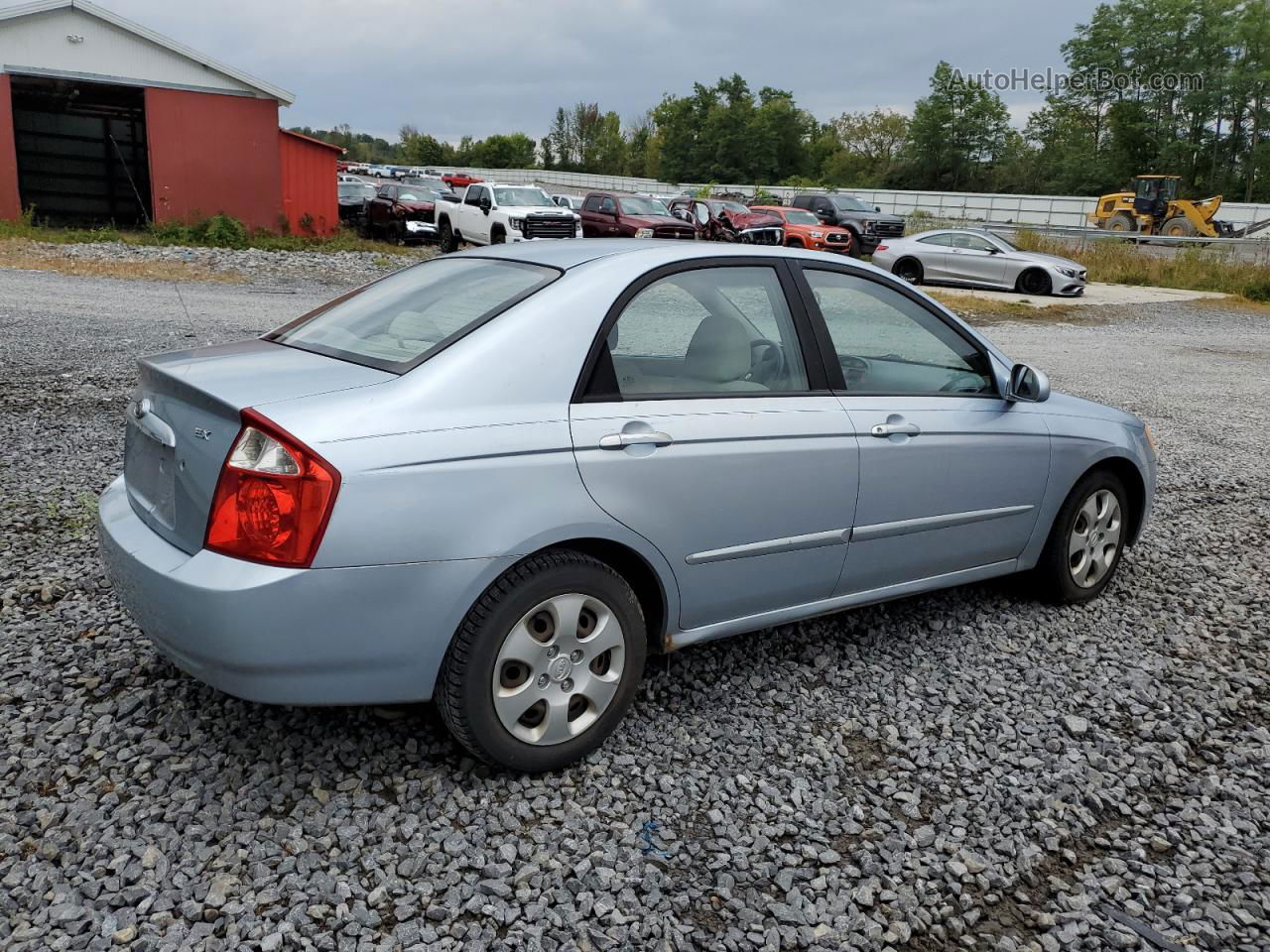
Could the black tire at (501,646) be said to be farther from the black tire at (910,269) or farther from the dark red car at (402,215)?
the dark red car at (402,215)

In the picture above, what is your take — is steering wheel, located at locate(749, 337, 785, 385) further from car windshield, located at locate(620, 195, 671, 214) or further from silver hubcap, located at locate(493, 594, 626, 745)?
car windshield, located at locate(620, 195, 671, 214)

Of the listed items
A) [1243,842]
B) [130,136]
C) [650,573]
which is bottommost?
[1243,842]

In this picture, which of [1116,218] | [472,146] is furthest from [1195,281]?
[472,146]

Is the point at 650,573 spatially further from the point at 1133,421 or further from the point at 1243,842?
the point at 1133,421

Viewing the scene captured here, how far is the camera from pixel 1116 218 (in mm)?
41719

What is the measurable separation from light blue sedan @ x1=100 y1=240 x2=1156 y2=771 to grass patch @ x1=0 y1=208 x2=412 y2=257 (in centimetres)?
2092

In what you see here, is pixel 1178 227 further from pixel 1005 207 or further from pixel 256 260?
pixel 256 260

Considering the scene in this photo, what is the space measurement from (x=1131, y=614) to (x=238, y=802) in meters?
3.85

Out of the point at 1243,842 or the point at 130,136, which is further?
the point at 130,136

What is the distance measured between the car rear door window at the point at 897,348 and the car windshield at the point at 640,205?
79.5 feet

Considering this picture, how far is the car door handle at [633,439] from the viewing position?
3.07m

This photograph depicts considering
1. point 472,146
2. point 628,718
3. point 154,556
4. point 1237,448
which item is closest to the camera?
point 154,556

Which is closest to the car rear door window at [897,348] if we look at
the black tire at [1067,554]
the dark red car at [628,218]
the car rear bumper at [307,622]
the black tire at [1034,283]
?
the black tire at [1067,554]

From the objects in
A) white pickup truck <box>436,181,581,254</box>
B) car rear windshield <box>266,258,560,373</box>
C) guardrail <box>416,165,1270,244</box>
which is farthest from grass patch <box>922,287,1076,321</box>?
guardrail <box>416,165,1270,244</box>
